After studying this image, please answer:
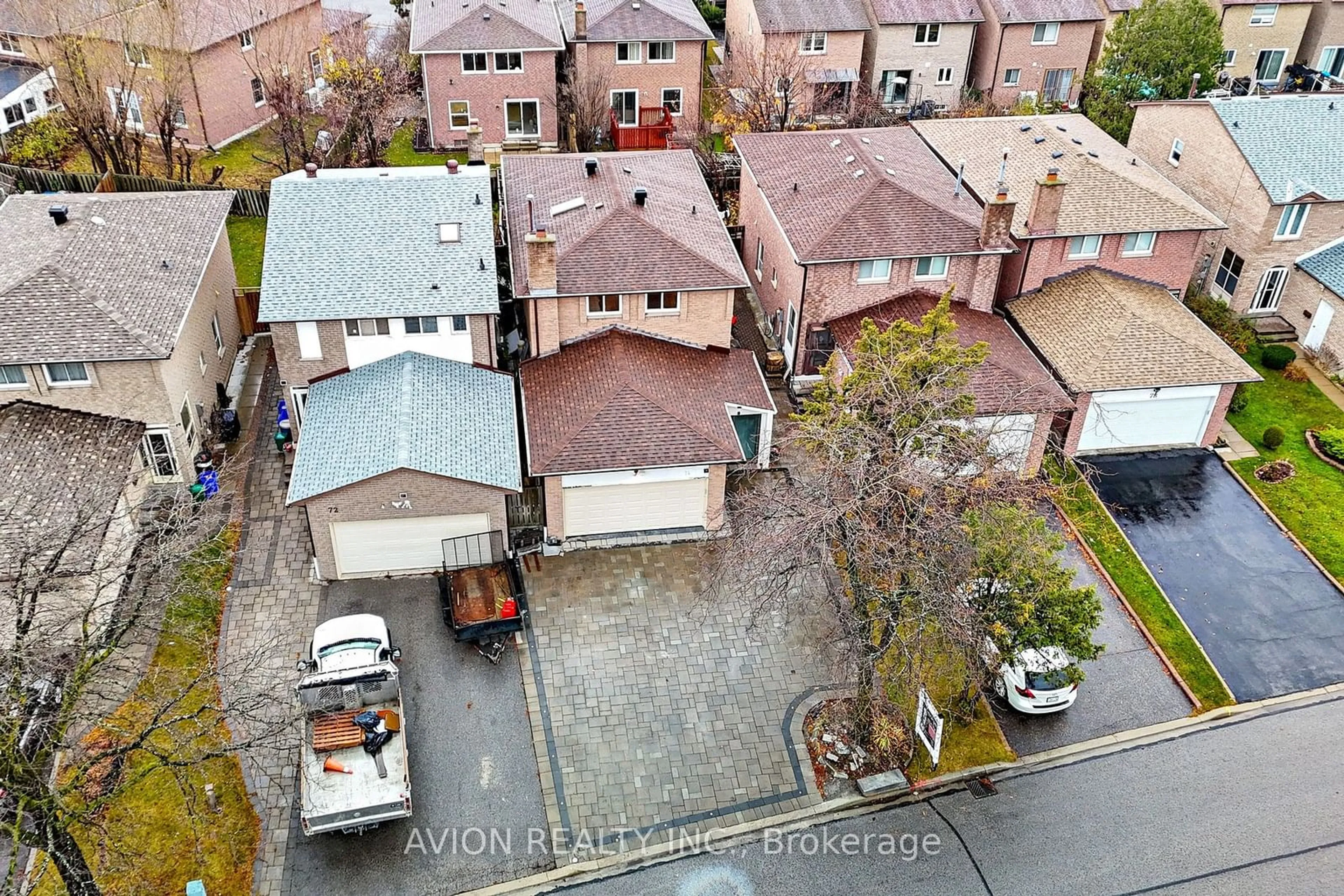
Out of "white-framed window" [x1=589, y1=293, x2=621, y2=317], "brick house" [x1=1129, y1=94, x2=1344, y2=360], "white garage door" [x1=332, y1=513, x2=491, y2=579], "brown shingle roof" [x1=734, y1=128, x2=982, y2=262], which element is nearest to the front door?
"brick house" [x1=1129, y1=94, x2=1344, y2=360]

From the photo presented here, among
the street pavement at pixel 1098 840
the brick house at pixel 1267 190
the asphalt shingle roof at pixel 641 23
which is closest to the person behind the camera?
the street pavement at pixel 1098 840

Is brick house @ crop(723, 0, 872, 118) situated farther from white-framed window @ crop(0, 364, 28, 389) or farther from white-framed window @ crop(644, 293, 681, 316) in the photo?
white-framed window @ crop(0, 364, 28, 389)

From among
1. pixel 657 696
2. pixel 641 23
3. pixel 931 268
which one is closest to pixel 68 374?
pixel 657 696

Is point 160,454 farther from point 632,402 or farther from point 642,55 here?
point 642,55

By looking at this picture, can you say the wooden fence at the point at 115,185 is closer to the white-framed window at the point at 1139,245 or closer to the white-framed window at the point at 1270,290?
the white-framed window at the point at 1139,245

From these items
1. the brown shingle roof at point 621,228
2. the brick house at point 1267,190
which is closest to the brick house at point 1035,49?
the brick house at point 1267,190
